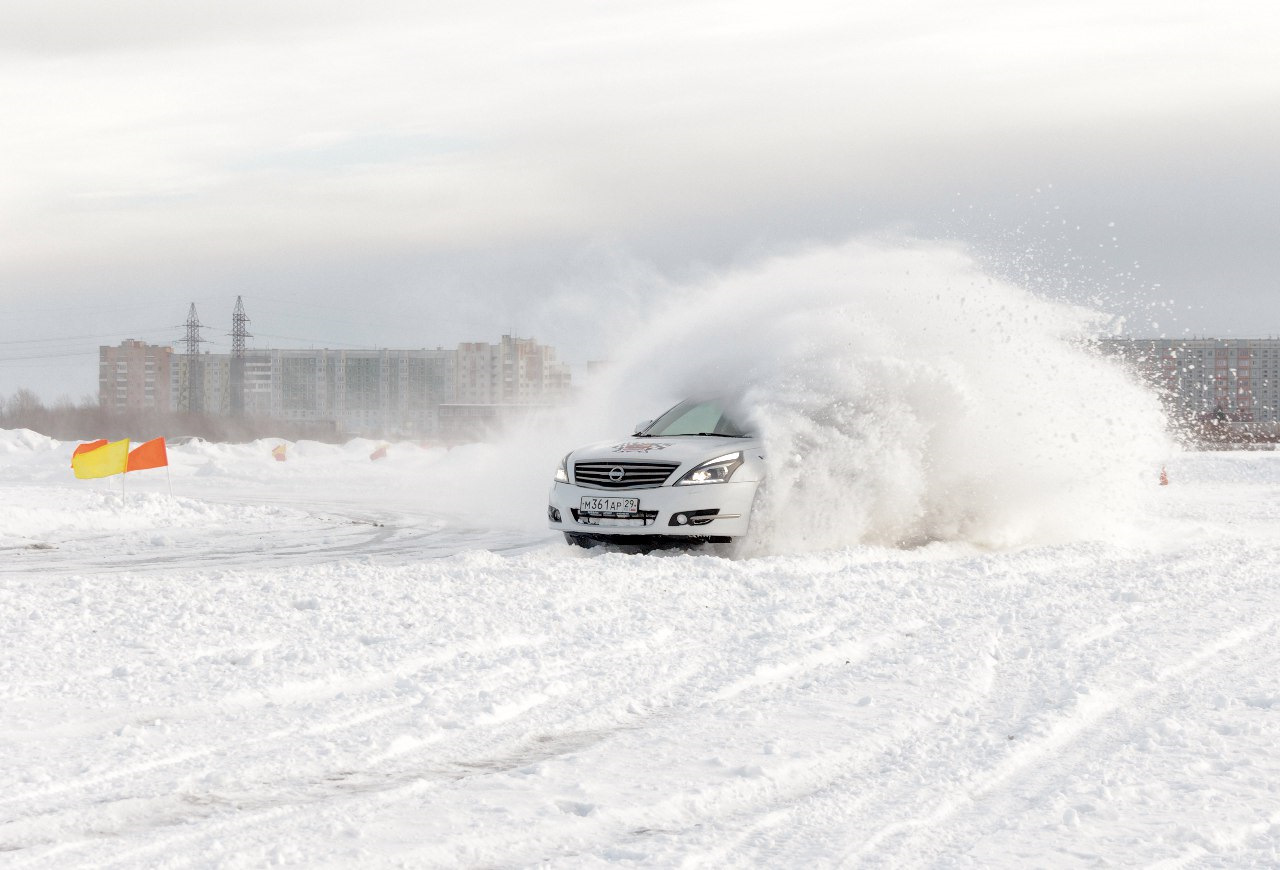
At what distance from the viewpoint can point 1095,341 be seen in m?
15.2

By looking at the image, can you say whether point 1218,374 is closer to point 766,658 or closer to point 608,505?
point 608,505

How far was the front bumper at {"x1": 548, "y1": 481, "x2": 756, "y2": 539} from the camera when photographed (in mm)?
11086

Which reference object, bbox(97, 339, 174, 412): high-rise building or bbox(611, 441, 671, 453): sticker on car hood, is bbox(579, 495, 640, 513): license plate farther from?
bbox(97, 339, 174, 412): high-rise building

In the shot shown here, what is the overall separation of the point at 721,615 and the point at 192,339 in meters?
59.0

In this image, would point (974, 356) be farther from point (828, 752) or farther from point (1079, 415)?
point (828, 752)

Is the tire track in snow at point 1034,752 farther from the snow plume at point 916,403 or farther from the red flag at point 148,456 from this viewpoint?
the red flag at point 148,456

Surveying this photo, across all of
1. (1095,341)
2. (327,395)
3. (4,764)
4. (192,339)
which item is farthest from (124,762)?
(327,395)

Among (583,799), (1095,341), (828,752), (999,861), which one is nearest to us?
(999,861)

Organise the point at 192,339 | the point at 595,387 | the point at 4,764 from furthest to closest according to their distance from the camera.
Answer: the point at 192,339 → the point at 595,387 → the point at 4,764

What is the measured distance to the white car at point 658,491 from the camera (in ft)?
36.4

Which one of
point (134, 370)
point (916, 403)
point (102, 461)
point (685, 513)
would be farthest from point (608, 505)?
point (134, 370)

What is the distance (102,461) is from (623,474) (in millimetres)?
10238

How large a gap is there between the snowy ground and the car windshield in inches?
80.9

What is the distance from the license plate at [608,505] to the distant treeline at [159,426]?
150ft
